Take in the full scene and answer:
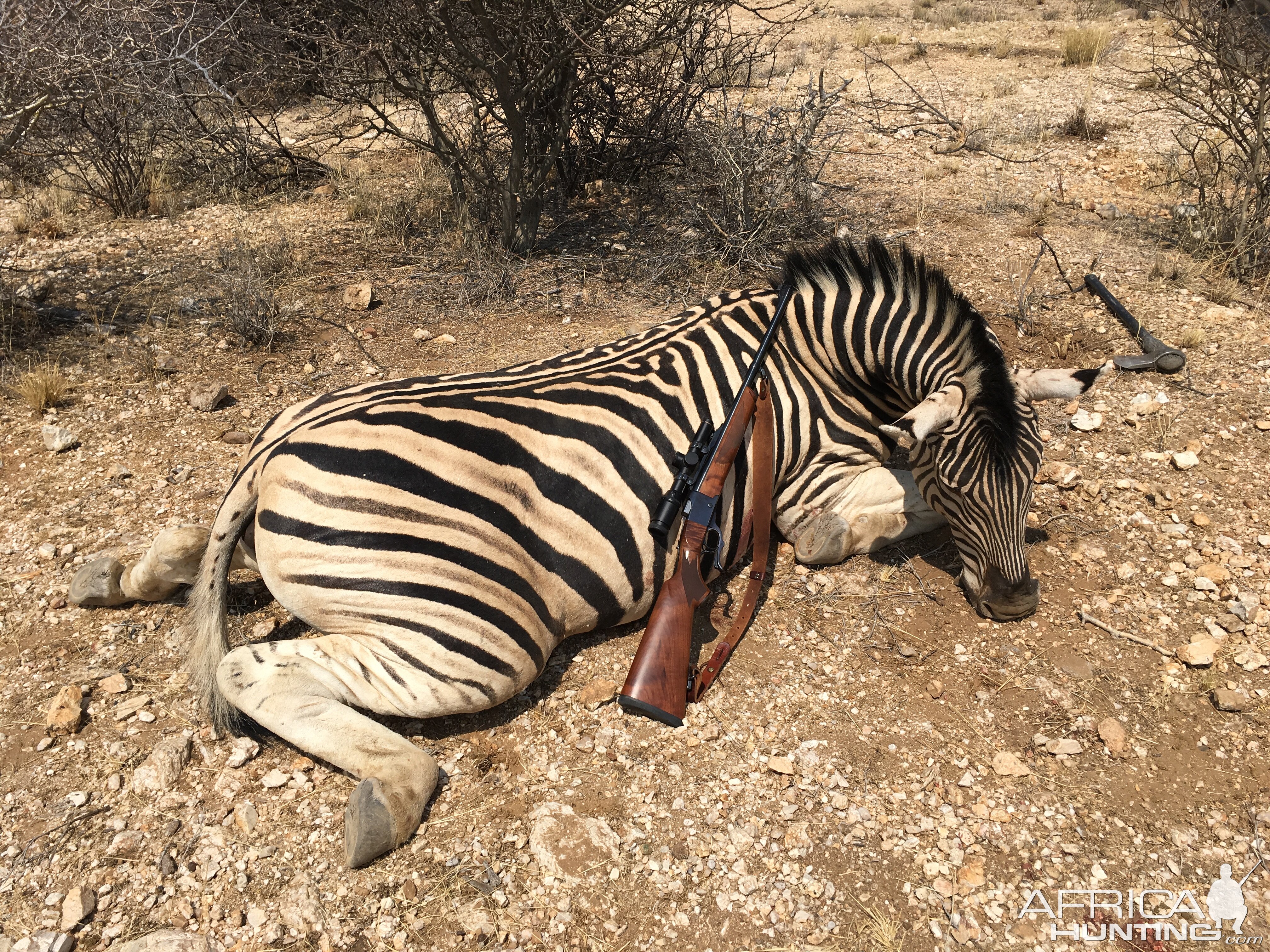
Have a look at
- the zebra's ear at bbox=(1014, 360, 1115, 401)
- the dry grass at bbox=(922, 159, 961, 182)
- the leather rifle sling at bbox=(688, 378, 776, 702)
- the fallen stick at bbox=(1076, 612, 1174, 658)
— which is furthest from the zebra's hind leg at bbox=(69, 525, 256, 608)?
the dry grass at bbox=(922, 159, 961, 182)

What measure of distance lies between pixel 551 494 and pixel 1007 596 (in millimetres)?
2095

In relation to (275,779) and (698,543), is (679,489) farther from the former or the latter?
(275,779)

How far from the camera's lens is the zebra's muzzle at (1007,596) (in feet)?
12.2

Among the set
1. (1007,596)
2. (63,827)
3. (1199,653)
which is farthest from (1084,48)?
(63,827)

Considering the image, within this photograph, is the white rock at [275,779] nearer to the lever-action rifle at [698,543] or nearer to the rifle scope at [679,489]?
the lever-action rifle at [698,543]

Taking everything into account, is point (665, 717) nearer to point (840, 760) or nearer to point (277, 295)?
point (840, 760)

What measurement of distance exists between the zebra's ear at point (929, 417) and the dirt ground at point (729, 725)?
0.93m

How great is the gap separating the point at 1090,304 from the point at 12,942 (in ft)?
22.5

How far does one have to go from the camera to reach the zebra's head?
353 cm

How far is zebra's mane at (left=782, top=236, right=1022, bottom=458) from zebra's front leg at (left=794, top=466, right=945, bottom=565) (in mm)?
753

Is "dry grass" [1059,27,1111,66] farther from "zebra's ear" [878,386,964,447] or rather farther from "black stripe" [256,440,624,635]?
"black stripe" [256,440,624,635]

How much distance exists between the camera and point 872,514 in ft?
14.0

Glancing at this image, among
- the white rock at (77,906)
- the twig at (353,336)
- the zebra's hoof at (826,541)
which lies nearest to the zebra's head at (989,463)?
the zebra's hoof at (826,541)

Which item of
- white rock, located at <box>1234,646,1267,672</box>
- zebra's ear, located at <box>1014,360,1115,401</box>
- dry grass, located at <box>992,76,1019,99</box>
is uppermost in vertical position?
dry grass, located at <box>992,76,1019,99</box>
